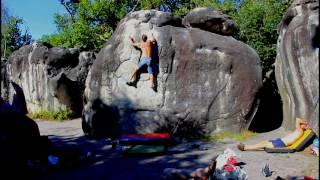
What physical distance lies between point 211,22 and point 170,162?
18.1ft

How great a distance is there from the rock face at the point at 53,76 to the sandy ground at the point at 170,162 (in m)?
6.72

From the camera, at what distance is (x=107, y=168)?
800 centimetres

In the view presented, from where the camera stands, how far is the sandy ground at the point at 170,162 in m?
7.43

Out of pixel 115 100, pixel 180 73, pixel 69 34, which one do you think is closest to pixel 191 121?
pixel 180 73

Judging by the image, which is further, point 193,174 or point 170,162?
point 170,162

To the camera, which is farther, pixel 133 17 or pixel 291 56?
pixel 133 17

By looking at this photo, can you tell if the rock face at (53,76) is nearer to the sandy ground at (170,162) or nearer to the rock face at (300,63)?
the sandy ground at (170,162)

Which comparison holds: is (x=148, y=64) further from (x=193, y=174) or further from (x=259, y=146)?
(x=193, y=174)

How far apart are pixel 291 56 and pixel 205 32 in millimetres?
2494

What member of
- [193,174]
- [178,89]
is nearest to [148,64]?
[178,89]

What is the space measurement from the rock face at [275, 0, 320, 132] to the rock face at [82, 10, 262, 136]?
0.83 metres

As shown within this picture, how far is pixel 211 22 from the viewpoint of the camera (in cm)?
1244

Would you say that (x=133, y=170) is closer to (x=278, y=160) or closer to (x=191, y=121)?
(x=278, y=160)

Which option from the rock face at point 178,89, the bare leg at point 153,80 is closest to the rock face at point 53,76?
the rock face at point 178,89
